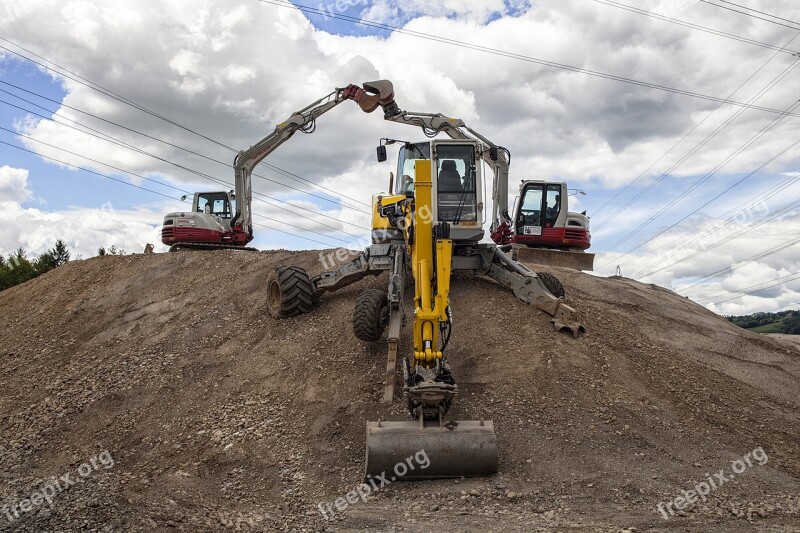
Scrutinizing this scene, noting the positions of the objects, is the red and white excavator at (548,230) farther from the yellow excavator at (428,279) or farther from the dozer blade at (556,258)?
the yellow excavator at (428,279)

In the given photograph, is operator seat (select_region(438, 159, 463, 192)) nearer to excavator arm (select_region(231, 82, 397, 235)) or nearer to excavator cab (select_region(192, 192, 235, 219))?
excavator arm (select_region(231, 82, 397, 235))

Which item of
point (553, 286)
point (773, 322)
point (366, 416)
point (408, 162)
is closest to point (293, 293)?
point (408, 162)

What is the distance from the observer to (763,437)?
10.0m

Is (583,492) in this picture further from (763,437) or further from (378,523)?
(763,437)

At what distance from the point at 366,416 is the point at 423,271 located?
2.46m

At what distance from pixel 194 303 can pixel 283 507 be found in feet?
29.0

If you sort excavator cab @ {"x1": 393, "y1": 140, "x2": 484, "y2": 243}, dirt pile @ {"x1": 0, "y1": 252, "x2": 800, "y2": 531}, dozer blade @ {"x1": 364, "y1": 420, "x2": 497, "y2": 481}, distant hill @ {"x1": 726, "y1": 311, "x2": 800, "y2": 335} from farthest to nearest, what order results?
distant hill @ {"x1": 726, "y1": 311, "x2": 800, "y2": 335}, excavator cab @ {"x1": 393, "y1": 140, "x2": 484, "y2": 243}, dozer blade @ {"x1": 364, "y1": 420, "x2": 497, "y2": 481}, dirt pile @ {"x1": 0, "y1": 252, "x2": 800, "y2": 531}

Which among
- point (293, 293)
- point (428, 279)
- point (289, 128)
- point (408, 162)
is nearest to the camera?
point (428, 279)

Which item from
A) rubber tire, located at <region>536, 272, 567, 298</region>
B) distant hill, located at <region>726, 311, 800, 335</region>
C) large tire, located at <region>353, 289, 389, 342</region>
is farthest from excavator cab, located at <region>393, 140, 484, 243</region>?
distant hill, located at <region>726, 311, 800, 335</region>

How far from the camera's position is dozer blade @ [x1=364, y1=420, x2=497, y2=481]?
8.15m

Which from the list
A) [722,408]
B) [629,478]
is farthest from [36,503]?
[722,408]

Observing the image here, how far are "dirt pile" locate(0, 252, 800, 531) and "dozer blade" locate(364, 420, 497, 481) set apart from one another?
0.17 m

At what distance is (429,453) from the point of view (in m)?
8.15

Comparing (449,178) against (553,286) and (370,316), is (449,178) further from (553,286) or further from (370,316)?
(370,316)
